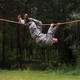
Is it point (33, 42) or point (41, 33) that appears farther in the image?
point (33, 42)

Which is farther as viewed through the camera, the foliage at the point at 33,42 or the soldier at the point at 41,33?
the foliage at the point at 33,42

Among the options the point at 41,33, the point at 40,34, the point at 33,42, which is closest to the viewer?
the point at 40,34

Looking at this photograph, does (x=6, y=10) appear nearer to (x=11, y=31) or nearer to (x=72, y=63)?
(x=11, y=31)

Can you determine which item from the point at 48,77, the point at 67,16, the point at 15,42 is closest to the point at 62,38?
the point at 67,16

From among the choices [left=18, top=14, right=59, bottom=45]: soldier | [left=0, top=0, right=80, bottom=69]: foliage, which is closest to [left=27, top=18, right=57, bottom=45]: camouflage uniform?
[left=18, top=14, right=59, bottom=45]: soldier

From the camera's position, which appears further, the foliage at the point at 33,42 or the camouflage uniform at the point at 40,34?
the foliage at the point at 33,42

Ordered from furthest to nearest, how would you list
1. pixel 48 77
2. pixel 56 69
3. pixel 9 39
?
pixel 9 39, pixel 56 69, pixel 48 77

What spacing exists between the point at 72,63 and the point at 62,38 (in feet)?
3.83

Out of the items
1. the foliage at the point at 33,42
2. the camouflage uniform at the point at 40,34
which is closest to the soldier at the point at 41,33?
the camouflage uniform at the point at 40,34

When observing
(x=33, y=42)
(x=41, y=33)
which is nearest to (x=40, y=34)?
(x=41, y=33)

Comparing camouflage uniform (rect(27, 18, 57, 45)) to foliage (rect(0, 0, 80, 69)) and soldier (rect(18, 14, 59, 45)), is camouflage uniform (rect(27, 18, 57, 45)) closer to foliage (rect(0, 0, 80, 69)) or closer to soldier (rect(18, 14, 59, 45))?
soldier (rect(18, 14, 59, 45))

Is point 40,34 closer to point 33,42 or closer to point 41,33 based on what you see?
point 41,33

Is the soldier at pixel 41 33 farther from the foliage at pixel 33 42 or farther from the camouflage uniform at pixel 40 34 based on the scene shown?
the foliage at pixel 33 42

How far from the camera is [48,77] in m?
13.2
